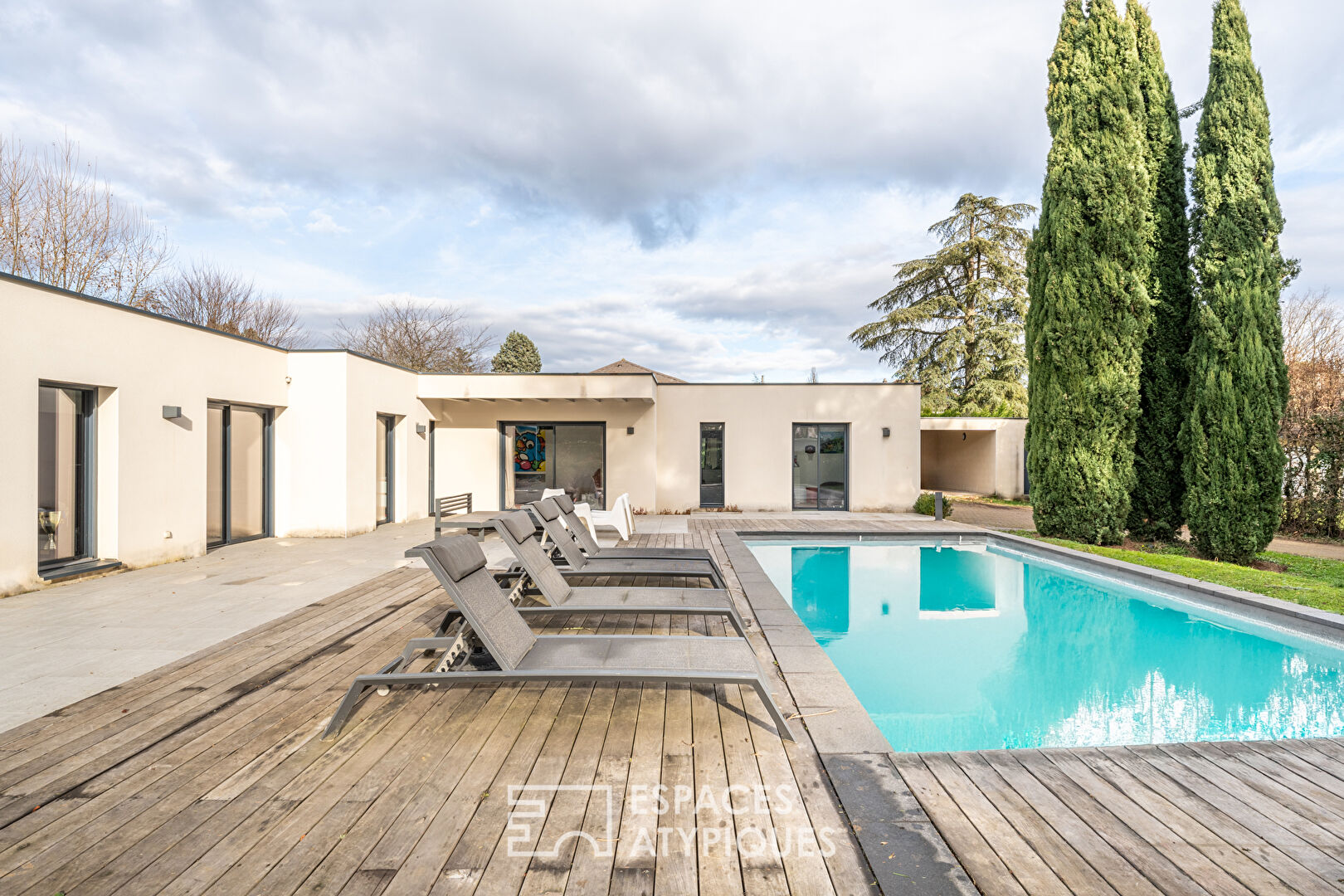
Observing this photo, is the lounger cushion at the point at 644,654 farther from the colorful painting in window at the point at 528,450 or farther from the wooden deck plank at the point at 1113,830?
the colorful painting in window at the point at 528,450

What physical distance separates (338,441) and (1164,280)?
44.9ft

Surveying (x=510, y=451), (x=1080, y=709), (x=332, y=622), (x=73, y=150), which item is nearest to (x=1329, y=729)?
(x=1080, y=709)

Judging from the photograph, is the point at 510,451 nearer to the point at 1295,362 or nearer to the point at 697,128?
the point at 697,128

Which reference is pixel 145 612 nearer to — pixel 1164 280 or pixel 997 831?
pixel 997 831

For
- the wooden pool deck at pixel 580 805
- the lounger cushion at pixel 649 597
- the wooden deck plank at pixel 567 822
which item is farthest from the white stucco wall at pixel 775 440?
the wooden deck plank at pixel 567 822

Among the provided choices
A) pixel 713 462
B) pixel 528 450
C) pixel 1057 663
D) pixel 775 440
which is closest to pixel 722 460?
pixel 713 462

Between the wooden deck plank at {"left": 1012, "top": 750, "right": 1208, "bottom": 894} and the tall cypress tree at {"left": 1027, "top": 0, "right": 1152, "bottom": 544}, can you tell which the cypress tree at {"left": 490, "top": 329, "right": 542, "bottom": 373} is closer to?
the tall cypress tree at {"left": 1027, "top": 0, "right": 1152, "bottom": 544}

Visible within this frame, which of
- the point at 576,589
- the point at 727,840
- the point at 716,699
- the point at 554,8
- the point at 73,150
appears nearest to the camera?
the point at 727,840

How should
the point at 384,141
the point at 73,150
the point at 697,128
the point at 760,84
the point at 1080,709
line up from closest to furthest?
the point at 1080,709, the point at 760,84, the point at 73,150, the point at 697,128, the point at 384,141

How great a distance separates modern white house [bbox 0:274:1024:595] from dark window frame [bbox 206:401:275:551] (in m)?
0.03

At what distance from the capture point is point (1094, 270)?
9.84 m

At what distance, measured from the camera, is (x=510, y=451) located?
14.5 metres

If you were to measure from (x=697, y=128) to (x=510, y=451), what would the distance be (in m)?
8.49

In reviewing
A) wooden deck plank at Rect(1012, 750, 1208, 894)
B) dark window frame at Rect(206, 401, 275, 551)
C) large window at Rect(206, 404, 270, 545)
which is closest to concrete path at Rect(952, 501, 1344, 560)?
wooden deck plank at Rect(1012, 750, 1208, 894)
